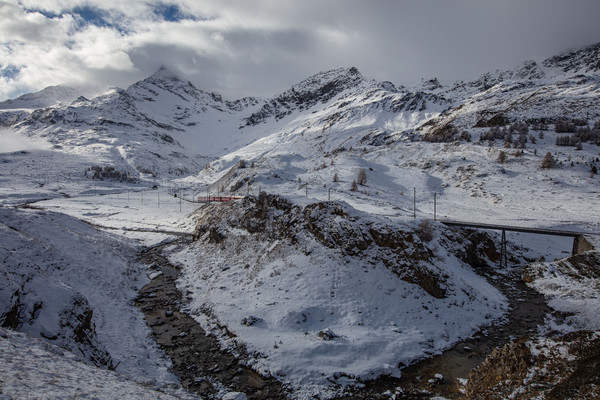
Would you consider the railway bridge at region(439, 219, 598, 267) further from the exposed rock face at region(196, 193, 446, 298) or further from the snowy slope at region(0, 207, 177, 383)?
the snowy slope at region(0, 207, 177, 383)

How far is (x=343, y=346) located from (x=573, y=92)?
7372 inches

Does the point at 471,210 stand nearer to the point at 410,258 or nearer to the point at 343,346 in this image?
the point at 410,258

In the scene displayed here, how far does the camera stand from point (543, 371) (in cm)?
1427

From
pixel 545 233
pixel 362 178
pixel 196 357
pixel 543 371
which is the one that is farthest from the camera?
pixel 362 178

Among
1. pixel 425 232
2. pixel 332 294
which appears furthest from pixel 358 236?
pixel 425 232

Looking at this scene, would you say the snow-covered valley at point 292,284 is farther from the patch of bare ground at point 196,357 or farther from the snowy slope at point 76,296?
the patch of bare ground at point 196,357

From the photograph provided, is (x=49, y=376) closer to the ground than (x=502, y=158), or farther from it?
closer to the ground

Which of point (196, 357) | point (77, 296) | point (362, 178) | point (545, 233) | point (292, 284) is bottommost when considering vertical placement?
point (196, 357)

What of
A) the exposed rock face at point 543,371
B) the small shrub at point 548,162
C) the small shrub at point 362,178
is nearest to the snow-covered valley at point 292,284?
the exposed rock face at point 543,371

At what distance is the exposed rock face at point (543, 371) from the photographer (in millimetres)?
12039

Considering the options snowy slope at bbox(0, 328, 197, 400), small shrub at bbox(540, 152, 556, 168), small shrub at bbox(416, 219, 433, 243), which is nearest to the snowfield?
snowy slope at bbox(0, 328, 197, 400)

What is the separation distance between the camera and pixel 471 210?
67.9 meters

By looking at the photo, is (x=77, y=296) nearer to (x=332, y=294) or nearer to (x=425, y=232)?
(x=332, y=294)

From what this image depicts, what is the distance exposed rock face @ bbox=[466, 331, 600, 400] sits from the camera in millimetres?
12039
